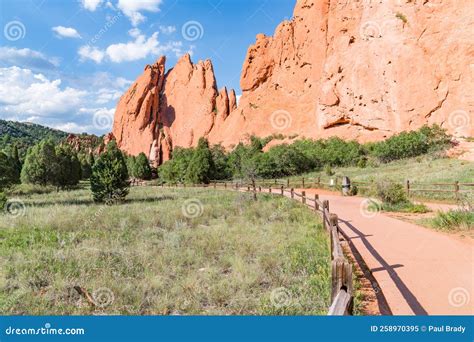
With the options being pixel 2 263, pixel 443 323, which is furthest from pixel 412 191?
pixel 2 263

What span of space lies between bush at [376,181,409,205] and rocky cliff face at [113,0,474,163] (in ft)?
126

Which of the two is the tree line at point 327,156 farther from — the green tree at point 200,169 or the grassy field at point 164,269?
the grassy field at point 164,269

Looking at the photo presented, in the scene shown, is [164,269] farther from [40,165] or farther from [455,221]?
[40,165]

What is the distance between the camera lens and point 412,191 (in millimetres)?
19078

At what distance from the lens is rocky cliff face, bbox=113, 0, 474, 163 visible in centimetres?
5012

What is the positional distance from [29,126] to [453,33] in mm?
175191

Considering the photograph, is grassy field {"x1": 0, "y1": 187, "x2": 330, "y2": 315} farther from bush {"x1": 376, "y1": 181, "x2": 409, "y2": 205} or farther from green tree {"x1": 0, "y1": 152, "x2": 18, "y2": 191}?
green tree {"x1": 0, "y1": 152, "x2": 18, "y2": 191}

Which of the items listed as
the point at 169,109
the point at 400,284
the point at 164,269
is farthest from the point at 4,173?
the point at 169,109

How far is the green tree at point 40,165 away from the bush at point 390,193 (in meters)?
34.2

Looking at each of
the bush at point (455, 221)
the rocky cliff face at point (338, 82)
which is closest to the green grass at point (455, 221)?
the bush at point (455, 221)

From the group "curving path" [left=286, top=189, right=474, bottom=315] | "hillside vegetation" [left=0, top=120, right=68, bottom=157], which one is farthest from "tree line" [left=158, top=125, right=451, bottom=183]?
"hillside vegetation" [left=0, top=120, right=68, bottom=157]

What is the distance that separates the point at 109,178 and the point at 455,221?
1834cm

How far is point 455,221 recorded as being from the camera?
10.4 m

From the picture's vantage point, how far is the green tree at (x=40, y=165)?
3631 cm
